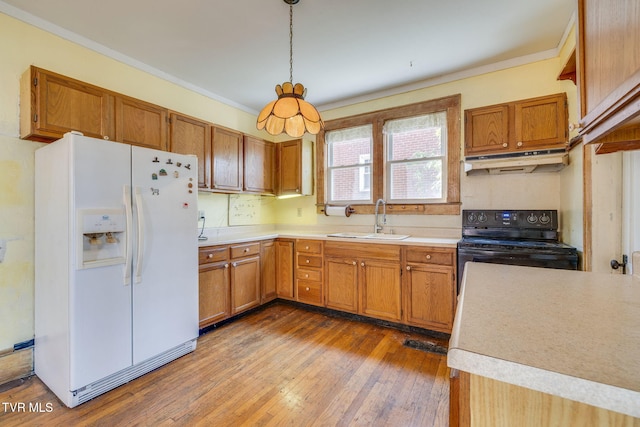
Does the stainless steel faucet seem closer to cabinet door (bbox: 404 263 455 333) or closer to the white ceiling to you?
cabinet door (bbox: 404 263 455 333)

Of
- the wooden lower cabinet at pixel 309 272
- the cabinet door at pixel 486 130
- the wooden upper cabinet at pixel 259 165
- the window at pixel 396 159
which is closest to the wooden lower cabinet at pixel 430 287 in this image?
the window at pixel 396 159

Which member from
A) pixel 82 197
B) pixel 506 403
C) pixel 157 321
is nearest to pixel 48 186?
pixel 82 197

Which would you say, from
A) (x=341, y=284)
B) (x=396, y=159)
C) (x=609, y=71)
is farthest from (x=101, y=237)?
(x=396, y=159)

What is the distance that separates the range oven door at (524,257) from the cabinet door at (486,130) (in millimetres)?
1028

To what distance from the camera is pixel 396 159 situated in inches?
137

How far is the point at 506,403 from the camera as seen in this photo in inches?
21.9

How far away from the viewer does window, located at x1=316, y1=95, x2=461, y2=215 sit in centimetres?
311

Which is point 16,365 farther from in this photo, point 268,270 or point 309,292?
point 309,292

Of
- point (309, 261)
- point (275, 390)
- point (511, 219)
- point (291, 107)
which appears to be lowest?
point (275, 390)

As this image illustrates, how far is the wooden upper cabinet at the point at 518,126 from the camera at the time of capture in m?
2.42

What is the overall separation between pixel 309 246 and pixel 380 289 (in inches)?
38.0

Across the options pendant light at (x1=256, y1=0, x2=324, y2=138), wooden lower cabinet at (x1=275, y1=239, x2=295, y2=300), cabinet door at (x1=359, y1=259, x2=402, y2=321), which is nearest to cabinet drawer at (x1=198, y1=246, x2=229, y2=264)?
wooden lower cabinet at (x1=275, y1=239, x2=295, y2=300)

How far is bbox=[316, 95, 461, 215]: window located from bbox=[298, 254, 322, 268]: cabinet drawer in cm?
87

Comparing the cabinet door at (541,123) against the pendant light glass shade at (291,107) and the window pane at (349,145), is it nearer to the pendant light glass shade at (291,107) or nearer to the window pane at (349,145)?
the window pane at (349,145)
